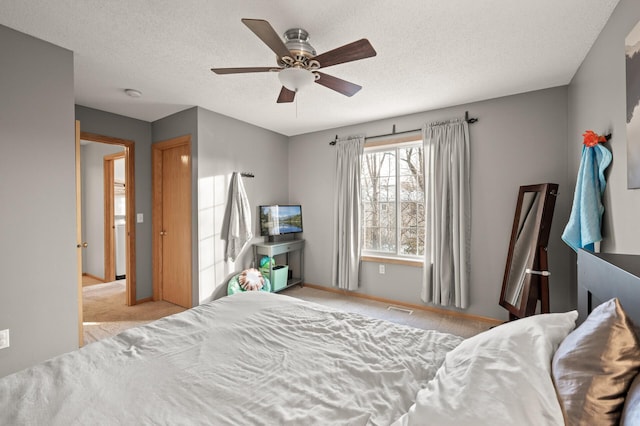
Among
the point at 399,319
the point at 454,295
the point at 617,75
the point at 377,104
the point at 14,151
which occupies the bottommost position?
the point at 399,319

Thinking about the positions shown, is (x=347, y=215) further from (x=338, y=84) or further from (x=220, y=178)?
(x=338, y=84)

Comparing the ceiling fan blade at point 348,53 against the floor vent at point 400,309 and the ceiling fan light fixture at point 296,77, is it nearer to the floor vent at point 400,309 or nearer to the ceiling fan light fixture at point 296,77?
the ceiling fan light fixture at point 296,77

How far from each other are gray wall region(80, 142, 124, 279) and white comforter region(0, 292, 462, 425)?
A: 4.88 m

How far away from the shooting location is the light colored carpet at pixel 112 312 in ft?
9.96

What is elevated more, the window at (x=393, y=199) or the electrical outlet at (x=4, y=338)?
the window at (x=393, y=199)

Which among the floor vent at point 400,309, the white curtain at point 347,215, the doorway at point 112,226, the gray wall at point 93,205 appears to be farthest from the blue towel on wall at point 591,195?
the gray wall at point 93,205

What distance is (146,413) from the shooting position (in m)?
0.94

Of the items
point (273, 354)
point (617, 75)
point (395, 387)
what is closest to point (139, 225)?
point (273, 354)

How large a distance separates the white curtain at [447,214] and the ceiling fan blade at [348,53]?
6.91 ft

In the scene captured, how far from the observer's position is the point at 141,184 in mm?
3910

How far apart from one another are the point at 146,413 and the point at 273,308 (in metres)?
0.97

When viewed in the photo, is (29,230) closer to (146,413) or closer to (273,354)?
(146,413)

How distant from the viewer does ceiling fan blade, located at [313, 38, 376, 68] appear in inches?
63.7

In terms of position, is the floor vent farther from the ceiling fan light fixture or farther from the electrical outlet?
the electrical outlet
